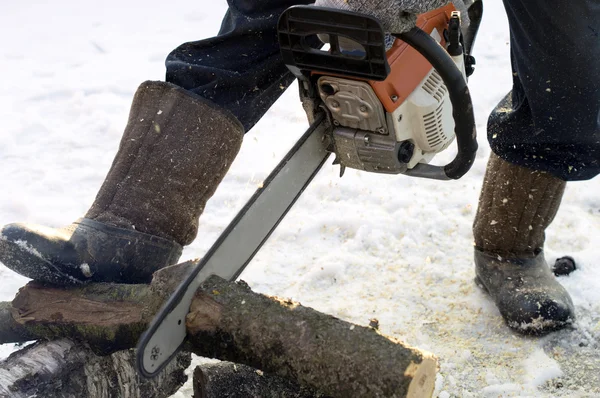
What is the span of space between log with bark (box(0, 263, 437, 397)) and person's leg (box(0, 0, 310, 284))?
0.12 metres

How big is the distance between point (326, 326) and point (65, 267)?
2.52 feet

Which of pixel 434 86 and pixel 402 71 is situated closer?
pixel 402 71

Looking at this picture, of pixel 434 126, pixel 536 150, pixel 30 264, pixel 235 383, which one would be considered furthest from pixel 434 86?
pixel 30 264

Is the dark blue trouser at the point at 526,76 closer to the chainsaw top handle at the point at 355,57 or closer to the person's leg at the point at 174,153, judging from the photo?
the person's leg at the point at 174,153

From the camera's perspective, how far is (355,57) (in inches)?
65.7

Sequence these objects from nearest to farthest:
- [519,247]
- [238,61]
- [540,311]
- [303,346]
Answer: [303,346] < [238,61] < [540,311] < [519,247]

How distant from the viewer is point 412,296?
2.51m

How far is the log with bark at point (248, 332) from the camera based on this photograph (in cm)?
145

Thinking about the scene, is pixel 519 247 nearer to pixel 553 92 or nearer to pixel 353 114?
pixel 553 92

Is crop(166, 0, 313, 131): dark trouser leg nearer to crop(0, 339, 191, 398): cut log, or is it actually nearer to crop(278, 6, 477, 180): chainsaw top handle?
crop(278, 6, 477, 180): chainsaw top handle

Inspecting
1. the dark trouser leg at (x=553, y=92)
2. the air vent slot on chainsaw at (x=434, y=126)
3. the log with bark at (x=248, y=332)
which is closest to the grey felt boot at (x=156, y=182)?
the log with bark at (x=248, y=332)

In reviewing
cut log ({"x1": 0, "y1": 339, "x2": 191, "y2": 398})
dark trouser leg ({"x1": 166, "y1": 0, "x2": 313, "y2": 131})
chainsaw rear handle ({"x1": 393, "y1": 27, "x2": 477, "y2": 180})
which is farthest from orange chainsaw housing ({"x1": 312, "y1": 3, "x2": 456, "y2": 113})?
cut log ({"x1": 0, "y1": 339, "x2": 191, "y2": 398})

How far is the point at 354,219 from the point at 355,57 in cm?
127

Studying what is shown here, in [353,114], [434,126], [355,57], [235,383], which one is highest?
[355,57]
